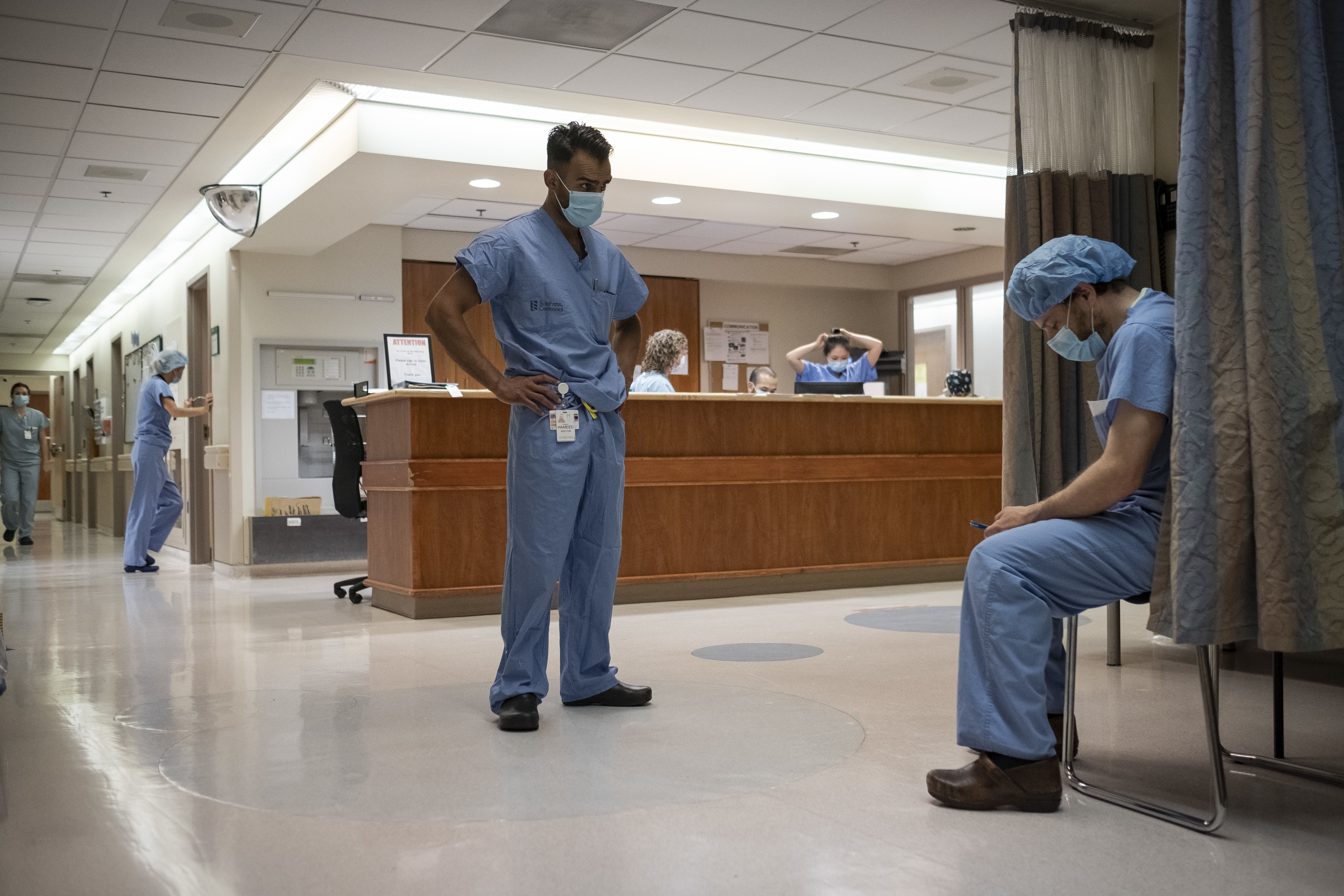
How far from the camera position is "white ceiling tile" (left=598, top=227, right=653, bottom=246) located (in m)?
9.69

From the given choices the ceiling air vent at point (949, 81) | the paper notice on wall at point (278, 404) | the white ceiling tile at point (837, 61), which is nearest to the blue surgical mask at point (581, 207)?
the white ceiling tile at point (837, 61)

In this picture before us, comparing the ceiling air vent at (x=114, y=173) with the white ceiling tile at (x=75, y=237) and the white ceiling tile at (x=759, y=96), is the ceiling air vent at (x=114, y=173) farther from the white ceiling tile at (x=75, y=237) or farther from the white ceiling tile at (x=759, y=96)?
the white ceiling tile at (x=759, y=96)

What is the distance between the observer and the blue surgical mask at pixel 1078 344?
8.09ft

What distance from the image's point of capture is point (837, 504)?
6555 millimetres

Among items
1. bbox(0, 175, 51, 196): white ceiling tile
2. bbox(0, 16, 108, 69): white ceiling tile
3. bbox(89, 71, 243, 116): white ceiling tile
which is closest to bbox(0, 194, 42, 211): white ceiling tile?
bbox(0, 175, 51, 196): white ceiling tile

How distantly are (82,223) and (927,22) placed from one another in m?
6.63

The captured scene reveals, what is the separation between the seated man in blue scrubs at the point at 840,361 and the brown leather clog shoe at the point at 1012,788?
6351mm

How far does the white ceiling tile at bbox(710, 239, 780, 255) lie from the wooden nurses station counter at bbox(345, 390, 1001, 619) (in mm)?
3746

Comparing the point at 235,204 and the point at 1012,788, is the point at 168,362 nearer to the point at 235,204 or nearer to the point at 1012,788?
the point at 235,204

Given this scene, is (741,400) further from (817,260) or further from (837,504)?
(817,260)

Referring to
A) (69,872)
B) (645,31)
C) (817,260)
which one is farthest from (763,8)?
(817,260)

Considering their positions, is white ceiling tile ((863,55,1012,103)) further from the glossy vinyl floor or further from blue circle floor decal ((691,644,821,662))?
blue circle floor decal ((691,644,821,662))

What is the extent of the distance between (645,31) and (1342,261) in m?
3.65

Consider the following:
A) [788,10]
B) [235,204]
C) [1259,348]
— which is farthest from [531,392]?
[235,204]
